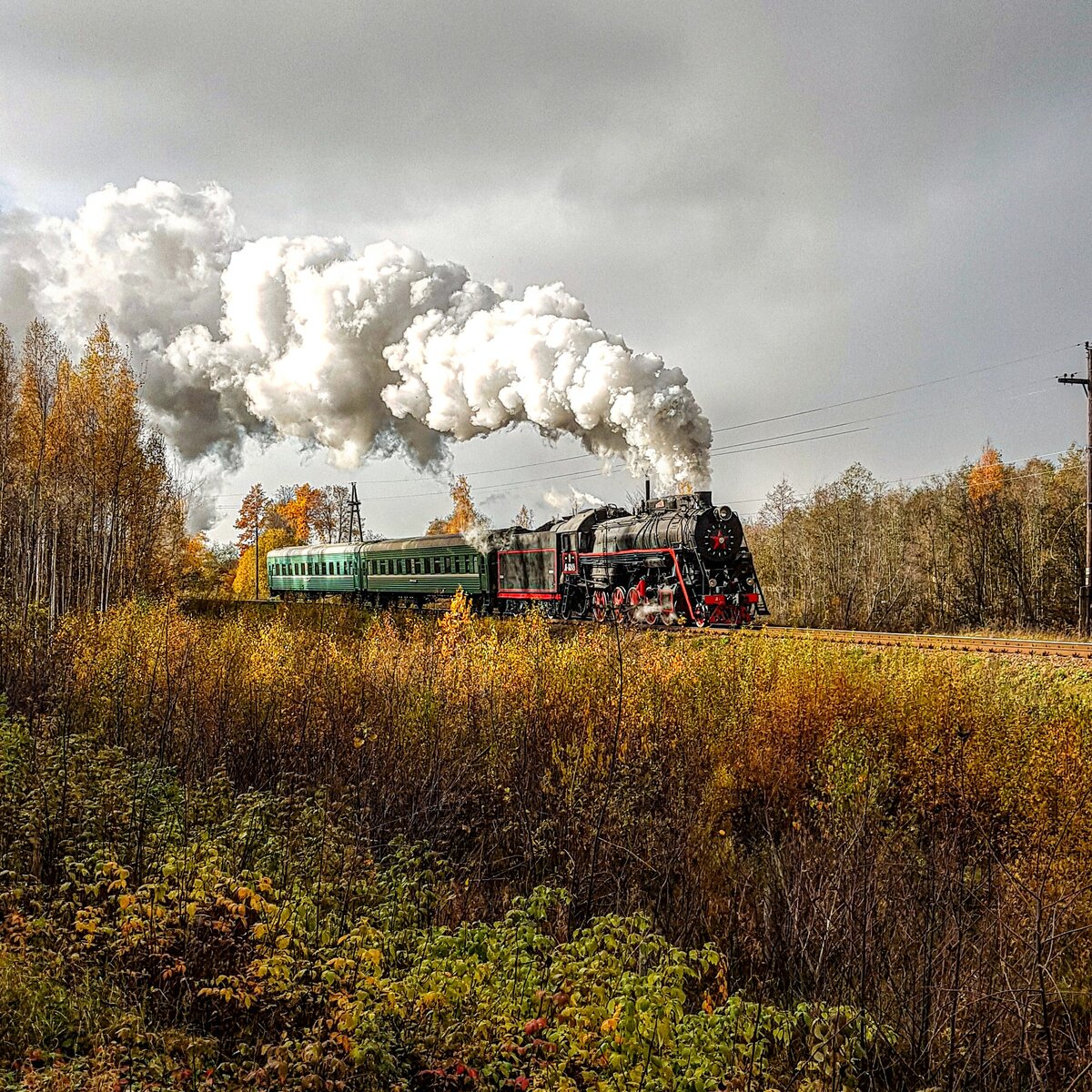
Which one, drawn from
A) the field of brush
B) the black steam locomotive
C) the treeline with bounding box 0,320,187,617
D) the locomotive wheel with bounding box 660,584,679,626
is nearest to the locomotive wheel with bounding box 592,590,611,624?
the black steam locomotive

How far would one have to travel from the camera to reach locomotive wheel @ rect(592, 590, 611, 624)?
19.1 m

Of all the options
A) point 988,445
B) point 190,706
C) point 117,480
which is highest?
point 988,445

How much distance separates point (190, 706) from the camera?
8375 millimetres

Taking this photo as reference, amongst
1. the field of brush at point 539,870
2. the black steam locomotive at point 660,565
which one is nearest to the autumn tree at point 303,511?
the black steam locomotive at point 660,565

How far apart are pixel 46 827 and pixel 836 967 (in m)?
5.26

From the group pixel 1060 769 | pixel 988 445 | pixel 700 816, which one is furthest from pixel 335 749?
pixel 988 445

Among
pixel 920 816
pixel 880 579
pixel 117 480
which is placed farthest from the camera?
pixel 880 579

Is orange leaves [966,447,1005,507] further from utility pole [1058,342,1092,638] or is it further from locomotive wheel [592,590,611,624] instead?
locomotive wheel [592,590,611,624]

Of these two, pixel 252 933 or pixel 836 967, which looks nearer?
pixel 252 933

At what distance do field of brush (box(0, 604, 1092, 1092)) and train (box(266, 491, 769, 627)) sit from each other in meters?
5.42

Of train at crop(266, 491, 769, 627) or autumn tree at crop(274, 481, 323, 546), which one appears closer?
train at crop(266, 491, 769, 627)

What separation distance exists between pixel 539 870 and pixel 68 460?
21.8 metres

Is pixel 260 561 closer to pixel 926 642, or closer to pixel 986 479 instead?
pixel 986 479

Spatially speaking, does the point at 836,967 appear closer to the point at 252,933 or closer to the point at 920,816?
the point at 252,933
